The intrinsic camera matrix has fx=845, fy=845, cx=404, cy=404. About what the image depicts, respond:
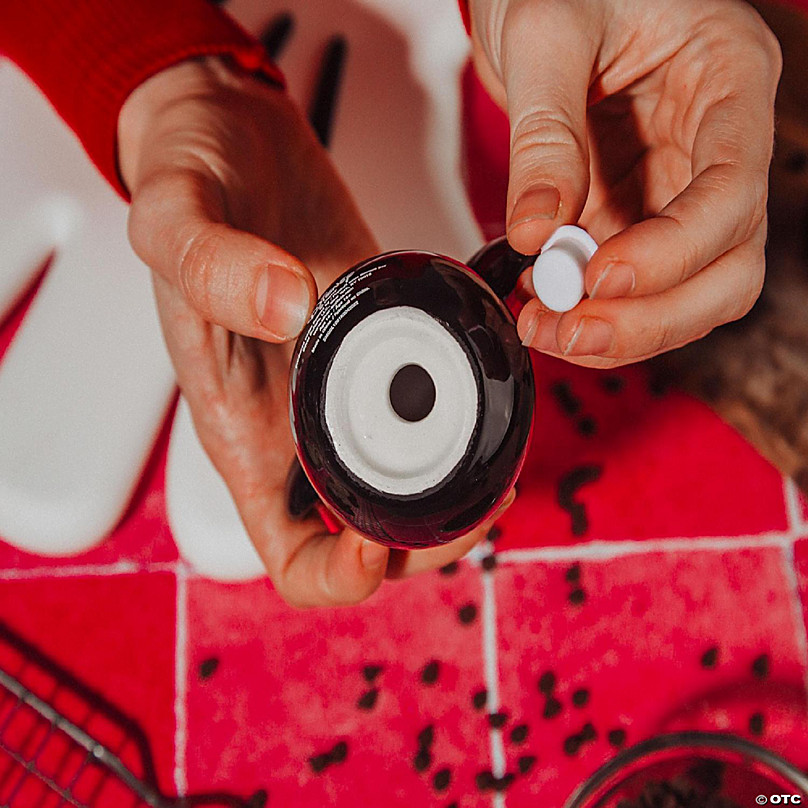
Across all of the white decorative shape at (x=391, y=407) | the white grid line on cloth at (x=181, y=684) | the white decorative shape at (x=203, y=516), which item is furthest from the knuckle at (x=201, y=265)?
the white grid line on cloth at (x=181, y=684)

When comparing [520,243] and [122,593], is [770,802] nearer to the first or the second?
[520,243]

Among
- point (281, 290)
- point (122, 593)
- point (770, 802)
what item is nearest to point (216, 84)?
point (281, 290)

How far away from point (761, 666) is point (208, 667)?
546mm

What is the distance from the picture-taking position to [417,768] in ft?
2.70

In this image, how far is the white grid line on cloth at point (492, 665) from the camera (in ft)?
2.71

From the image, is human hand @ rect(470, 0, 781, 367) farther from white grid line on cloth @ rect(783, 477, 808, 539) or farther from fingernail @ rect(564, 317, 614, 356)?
white grid line on cloth @ rect(783, 477, 808, 539)

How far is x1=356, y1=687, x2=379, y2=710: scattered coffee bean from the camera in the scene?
2.75 ft

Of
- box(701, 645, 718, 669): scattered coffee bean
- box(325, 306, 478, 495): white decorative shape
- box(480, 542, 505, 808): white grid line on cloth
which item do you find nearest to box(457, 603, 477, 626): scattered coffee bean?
box(480, 542, 505, 808): white grid line on cloth

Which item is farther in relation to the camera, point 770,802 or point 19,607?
point 19,607

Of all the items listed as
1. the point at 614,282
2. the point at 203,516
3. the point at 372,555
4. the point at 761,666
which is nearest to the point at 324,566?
the point at 372,555

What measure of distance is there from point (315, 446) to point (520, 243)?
151 millimetres

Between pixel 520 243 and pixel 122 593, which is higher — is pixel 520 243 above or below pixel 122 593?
above

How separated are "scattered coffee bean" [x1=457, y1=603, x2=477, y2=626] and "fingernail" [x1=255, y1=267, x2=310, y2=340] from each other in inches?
17.9

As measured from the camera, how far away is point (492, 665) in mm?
849
